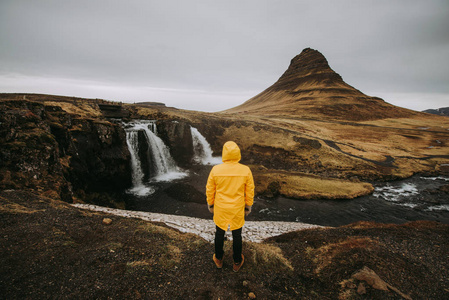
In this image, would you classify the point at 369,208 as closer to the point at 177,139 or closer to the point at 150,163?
the point at 150,163

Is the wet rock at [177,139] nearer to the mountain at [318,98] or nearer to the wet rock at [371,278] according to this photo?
the wet rock at [371,278]

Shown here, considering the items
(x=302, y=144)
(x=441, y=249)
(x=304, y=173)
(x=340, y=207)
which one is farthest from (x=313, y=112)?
(x=441, y=249)

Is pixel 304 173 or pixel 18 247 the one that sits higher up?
pixel 18 247

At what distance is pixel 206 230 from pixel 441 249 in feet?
36.2

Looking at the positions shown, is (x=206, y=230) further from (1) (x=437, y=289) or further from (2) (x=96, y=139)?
(2) (x=96, y=139)

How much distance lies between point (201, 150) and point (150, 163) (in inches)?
454

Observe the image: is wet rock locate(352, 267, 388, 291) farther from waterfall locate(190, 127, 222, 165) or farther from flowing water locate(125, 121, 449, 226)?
waterfall locate(190, 127, 222, 165)

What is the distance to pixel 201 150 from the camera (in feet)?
119

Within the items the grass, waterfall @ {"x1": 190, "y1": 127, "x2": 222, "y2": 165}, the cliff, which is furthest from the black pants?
waterfall @ {"x1": 190, "y1": 127, "x2": 222, "y2": 165}

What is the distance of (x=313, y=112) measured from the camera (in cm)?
8212

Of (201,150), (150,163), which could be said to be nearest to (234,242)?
(150,163)

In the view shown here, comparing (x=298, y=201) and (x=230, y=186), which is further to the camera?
(x=298, y=201)

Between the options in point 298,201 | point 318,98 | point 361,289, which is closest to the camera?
point 361,289

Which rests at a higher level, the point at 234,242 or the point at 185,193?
the point at 234,242
